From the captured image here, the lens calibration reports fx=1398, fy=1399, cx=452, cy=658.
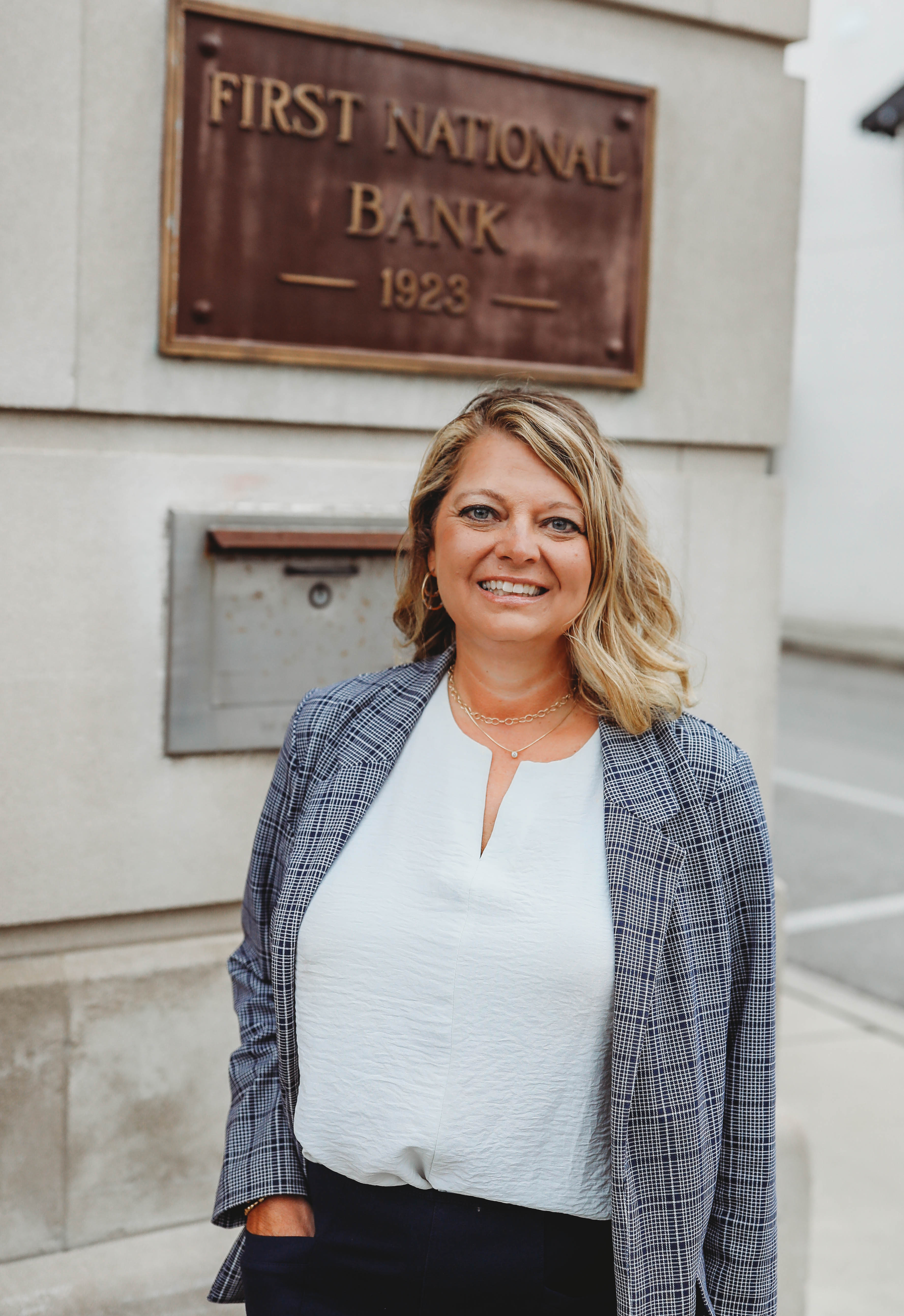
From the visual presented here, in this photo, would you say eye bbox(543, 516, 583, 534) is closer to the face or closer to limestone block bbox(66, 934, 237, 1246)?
the face

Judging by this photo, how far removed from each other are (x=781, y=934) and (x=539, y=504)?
7.70ft

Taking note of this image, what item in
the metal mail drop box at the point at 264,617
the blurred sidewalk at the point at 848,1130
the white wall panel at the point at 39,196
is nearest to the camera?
the white wall panel at the point at 39,196

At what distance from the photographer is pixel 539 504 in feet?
6.75

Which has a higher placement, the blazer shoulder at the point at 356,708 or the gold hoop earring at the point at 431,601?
the gold hoop earring at the point at 431,601

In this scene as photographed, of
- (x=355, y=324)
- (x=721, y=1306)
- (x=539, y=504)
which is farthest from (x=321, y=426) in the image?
(x=721, y=1306)

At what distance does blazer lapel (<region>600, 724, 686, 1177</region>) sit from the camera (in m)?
1.88

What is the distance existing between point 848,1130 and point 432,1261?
10.6ft

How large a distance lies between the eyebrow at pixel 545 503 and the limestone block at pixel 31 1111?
1.64 meters

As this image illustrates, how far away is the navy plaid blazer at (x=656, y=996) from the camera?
190 centimetres

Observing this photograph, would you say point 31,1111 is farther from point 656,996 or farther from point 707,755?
point 707,755

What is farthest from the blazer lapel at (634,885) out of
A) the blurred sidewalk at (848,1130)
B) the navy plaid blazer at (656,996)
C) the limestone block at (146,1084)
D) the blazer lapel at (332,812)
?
the blurred sidewalk at (848,1130)

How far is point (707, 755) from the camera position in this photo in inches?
80.1

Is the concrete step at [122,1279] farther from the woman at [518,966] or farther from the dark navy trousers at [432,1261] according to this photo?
the dark navy trousers at [432,1261]

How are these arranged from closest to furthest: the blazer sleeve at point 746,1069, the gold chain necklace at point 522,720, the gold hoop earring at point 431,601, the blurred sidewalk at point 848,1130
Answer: the blazer sleeve at point 746,1069 < the gold chain necklace at point 522,720 < the gold hoop earring at point 431,601 < the blurred sidewalk at point 848,1130
